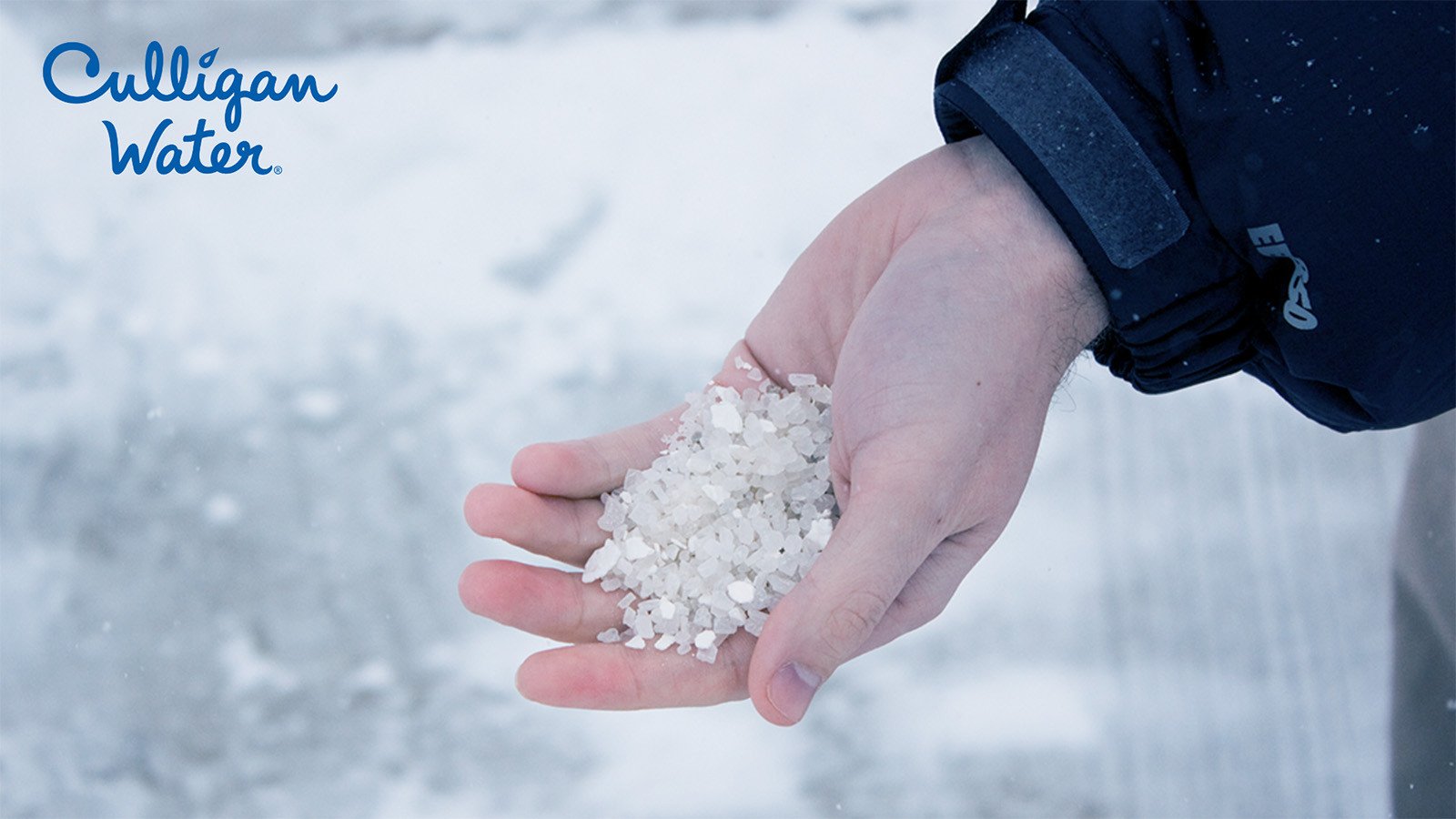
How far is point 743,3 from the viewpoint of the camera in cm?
245

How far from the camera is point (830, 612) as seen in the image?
3.34ft

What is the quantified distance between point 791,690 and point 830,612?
0.08 meters

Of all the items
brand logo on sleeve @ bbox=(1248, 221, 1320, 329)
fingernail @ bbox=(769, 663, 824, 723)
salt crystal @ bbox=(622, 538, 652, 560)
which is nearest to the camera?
fingernail @ bbox=(769, 663, 824, 723)

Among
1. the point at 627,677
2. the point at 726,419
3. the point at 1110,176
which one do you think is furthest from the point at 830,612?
the point at 1110,176

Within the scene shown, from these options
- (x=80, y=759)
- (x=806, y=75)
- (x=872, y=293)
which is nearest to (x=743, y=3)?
(x=806, y=75)

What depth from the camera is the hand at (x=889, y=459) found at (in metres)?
1.04


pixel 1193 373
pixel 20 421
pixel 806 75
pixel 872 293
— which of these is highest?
pixel 20 421

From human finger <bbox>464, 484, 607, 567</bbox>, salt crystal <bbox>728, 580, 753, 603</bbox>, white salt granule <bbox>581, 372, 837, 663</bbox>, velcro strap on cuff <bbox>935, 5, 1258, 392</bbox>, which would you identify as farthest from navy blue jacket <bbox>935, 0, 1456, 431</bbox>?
human finger <bbox>464, 484, 607, 567</bbox>

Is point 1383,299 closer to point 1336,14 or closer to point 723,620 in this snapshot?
point 1336,14

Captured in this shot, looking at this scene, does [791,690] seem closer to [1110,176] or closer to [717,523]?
[717,523]

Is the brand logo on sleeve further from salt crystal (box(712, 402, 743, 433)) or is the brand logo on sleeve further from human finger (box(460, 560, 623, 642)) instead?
human finger (box(460, 560, 623, 642))

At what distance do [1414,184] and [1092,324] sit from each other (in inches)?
13.4

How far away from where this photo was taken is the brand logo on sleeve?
1126 millimetres

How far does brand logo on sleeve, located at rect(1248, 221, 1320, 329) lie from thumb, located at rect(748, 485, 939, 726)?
47 cm
